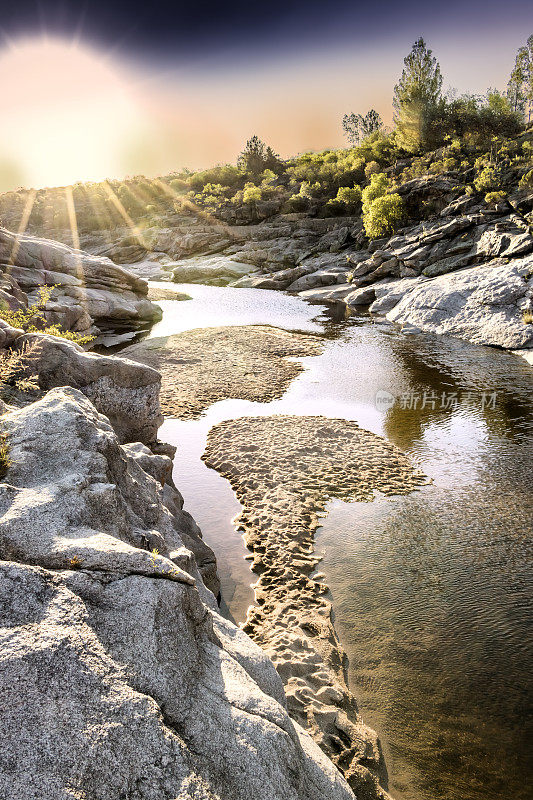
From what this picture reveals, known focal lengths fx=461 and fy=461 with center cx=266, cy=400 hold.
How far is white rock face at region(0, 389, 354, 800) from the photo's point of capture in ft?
10.1

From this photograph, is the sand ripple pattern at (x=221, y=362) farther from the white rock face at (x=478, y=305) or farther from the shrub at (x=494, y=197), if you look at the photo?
the shrub at (x=494, y=197)

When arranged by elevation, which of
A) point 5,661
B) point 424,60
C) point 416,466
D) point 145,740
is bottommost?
point 416,466

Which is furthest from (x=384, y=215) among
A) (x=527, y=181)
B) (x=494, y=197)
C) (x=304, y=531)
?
(x=304, y=531)

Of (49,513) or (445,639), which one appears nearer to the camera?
(49,513)

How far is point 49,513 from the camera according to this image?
4.71m

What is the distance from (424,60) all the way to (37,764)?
92.0 metres

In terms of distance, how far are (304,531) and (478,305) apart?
25.0 meters

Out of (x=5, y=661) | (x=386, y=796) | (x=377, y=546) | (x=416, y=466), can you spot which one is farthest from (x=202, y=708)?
(x=416, y=466)

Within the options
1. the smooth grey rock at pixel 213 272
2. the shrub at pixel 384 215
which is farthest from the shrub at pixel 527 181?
the smooth grey rock at pixel 213 272

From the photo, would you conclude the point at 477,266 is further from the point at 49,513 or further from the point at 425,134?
the point at 425,134

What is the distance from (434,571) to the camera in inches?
393

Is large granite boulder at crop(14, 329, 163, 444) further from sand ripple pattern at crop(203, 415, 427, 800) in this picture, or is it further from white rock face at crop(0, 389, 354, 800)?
white rock face at crop(0, 389, 354, 800)

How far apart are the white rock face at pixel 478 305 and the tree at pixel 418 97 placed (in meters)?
47.8

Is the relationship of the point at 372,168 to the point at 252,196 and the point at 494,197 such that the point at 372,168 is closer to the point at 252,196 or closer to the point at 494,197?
the point at 252,196
